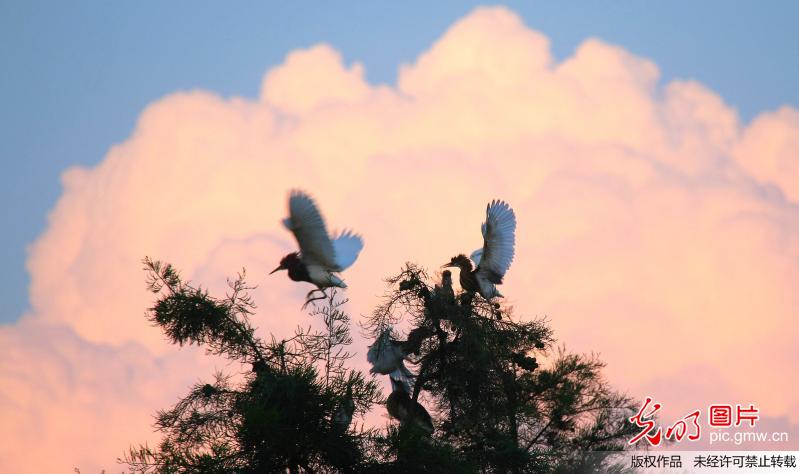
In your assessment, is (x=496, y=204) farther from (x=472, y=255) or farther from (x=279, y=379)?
(x=279, y=379)

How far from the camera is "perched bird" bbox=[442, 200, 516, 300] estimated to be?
556 inches

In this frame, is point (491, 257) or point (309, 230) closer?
point (309, 230)

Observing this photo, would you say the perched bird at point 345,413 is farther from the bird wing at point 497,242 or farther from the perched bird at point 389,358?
the bird wing at point 497,242

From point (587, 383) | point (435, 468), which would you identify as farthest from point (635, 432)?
point (435, 468)

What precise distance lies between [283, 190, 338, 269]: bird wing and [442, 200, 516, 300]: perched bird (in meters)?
1.66

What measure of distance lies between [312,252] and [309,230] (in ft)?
0.98

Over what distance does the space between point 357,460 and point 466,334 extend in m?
2.63

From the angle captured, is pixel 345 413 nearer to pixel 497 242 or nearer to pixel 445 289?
pixel 445 289

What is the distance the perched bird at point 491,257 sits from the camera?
46.3 feet

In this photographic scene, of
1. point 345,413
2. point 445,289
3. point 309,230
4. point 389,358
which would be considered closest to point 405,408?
point 389,358

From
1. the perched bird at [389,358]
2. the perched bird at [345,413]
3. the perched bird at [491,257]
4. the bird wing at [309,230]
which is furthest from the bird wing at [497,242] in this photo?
the perched bird at [345,413]

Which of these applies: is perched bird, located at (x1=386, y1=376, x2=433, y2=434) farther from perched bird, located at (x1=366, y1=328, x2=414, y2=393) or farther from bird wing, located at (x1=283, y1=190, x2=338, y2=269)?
bird wing, located at (x1=283, y1=190, x2=338, y2=269)

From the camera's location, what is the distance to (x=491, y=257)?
14.4 m

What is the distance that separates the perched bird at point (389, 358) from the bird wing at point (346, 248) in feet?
3.45
